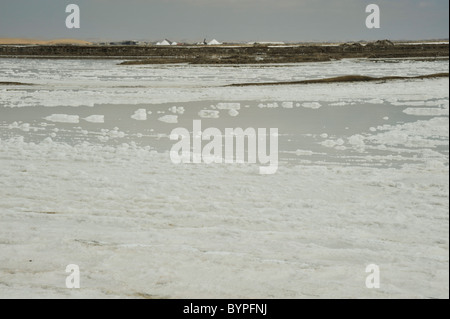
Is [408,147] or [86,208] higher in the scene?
[408,147]

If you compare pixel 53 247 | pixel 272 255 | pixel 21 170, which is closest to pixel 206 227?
pixel 272 255

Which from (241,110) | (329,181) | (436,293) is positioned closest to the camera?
(436,293)

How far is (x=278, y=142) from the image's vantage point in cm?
689

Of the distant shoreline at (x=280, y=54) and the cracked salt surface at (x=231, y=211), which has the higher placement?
the distant shoreline at (x=280, y=54)

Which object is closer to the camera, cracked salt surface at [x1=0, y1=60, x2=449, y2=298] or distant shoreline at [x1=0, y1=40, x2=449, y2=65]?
cracked salt surface at [x1=0, y1=60, x2=449, y2=298]

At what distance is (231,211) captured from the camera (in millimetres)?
4402

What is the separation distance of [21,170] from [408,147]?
4.61 m

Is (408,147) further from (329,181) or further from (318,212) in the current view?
(318,212)

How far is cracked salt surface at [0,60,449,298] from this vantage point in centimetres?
316

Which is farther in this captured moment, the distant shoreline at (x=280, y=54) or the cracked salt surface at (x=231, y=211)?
the distant shoreline at (x=280, y=54)

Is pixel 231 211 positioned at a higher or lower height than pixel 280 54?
lower

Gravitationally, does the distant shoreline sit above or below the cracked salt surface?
above

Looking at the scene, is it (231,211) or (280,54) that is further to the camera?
(280,54)

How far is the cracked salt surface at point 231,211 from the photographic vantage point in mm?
3156
